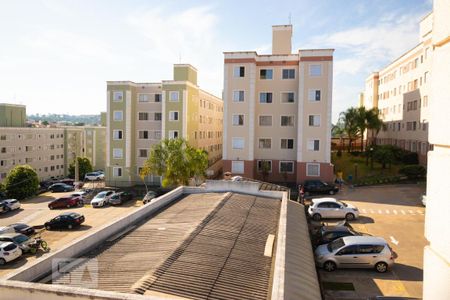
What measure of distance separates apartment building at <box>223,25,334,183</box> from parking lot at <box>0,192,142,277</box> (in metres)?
13.2

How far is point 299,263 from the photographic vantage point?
478 inches

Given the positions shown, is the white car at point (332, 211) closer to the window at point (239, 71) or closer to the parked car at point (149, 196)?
the parked car at point (149, 196)

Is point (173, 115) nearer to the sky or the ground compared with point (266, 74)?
nearer to the ground

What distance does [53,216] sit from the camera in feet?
107

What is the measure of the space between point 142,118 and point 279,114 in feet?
60.5

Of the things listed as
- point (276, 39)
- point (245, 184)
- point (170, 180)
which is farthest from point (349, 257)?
point (276, 39)

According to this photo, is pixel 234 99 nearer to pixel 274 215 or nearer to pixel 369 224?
pixel 369 224

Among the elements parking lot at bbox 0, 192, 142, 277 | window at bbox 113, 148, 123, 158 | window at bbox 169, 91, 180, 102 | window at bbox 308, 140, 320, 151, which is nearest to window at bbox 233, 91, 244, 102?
window at bbox 169, 91, 180, 102

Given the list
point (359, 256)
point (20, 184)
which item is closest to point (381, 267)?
point (359, 256)

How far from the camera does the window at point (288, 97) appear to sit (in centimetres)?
3834

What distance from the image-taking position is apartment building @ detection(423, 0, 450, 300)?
2.04 m

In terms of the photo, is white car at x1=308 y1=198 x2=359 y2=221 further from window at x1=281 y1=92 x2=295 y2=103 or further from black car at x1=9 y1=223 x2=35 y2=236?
black car at x1=9 y1=223 x2=35 y2=236

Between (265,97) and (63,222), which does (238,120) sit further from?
(63,222)
